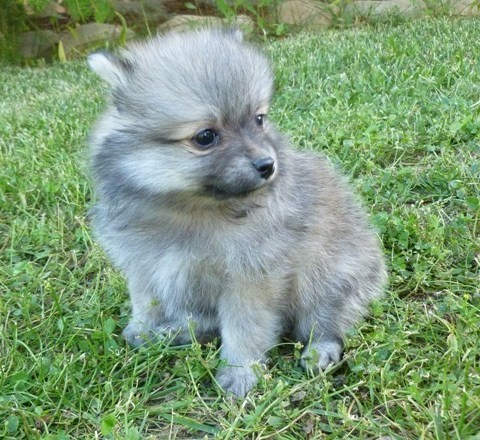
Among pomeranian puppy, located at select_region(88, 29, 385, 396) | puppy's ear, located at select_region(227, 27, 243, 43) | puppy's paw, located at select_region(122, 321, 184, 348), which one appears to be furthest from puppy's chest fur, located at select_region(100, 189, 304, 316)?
puppy's ear, located at select_region(227, 27, 243, 43)

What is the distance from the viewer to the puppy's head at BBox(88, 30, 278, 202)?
224cm

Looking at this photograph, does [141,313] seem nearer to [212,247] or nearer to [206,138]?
[212,247]

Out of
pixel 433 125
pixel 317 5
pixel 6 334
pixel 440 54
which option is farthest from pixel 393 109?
pixel 317 5

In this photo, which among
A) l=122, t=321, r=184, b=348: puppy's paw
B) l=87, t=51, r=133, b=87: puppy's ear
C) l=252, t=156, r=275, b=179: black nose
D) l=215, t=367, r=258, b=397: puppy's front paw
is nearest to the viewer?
l=252, t=156, r=275, b=179: black nose

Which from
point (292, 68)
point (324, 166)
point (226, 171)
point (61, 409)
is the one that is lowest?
point (292, 68)

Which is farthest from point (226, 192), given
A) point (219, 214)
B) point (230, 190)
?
point (219, 214)

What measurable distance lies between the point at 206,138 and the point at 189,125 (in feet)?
0.25

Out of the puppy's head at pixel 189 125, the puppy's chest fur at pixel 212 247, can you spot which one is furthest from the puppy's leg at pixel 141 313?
the puppy's head at pixel 189 125

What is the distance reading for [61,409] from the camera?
7.93 feet

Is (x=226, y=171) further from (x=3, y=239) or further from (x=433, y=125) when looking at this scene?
(x=433, y=125)

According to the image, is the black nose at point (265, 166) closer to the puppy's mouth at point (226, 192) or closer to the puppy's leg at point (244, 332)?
the puppy's mouth at point (226, 192)

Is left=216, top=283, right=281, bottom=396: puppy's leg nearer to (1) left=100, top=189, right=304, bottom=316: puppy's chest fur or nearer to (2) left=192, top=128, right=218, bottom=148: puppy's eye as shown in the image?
(1) left=100, top=189, right=304, bottom=316: puppy's chest fur

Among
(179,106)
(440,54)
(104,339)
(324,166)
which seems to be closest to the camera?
(179,106)

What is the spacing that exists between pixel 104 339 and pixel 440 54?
12.3 feet
